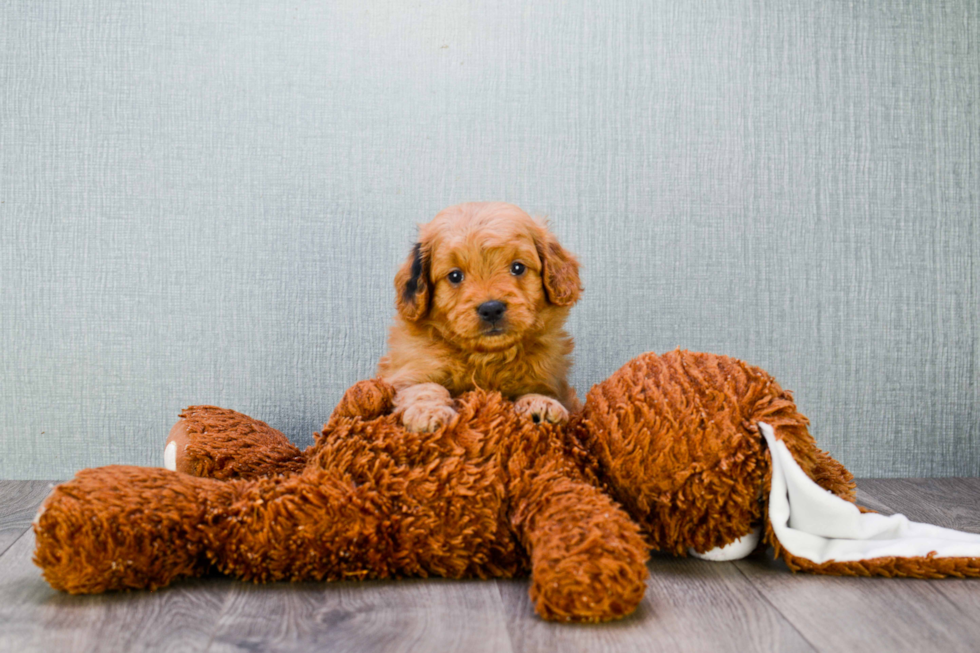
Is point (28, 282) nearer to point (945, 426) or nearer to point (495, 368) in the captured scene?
point (495, 368)

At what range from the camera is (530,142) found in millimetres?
2252

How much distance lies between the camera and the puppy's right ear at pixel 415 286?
167 cm

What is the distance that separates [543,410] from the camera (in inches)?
60.2

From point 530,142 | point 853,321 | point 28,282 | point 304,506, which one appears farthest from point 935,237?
point 28,282

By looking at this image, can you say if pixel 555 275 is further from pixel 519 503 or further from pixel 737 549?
pixel 737 549

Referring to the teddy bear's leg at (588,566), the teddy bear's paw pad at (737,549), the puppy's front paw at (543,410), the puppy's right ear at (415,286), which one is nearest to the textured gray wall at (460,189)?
the puppy's right ear at (415,286)

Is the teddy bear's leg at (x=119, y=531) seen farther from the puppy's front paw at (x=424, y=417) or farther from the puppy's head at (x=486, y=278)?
the puppy's head at (x=486, y=278)

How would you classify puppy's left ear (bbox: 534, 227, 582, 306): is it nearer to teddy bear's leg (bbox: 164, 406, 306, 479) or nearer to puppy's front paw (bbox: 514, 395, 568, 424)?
puppy's front paw (bbox: 514, 395, 568, 424)

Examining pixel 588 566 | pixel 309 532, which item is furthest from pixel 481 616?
pixel 309 532

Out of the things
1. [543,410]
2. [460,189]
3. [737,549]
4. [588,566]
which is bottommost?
[737,549]

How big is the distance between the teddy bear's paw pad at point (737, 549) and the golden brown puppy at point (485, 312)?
1.29 feet

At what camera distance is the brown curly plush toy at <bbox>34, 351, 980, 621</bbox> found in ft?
4.06

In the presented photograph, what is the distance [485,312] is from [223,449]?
2.29 feet

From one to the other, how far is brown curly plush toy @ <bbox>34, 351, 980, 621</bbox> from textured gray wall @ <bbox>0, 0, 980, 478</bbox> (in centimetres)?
77
